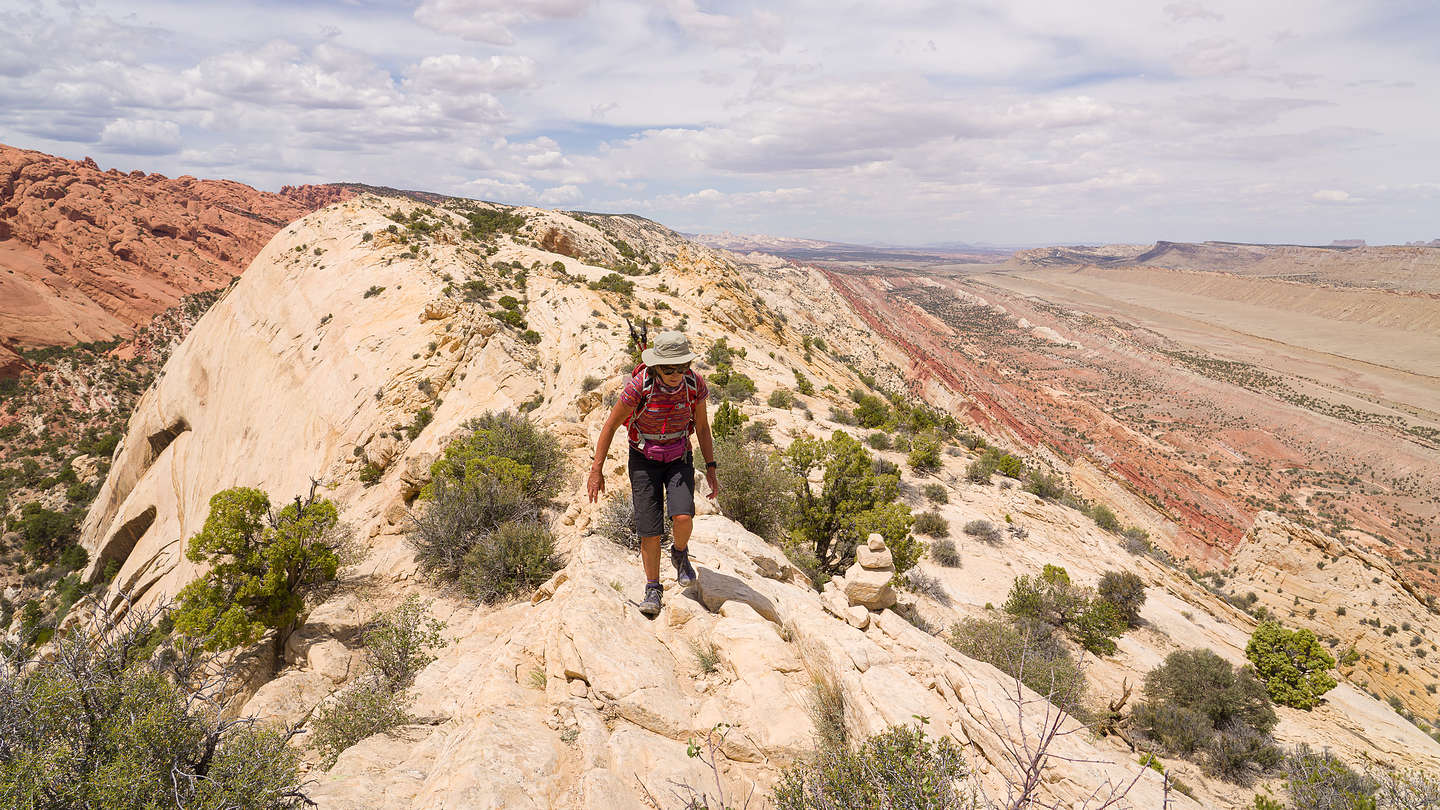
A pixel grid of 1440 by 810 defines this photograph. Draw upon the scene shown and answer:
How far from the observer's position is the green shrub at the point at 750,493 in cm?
999

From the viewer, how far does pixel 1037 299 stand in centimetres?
15588

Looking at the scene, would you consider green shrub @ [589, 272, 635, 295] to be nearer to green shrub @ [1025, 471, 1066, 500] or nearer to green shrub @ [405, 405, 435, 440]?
green shrub @ [405, 405, 435, 440]

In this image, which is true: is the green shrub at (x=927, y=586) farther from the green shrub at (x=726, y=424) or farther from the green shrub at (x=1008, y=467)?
the green shrub at (x=1008, y=467)

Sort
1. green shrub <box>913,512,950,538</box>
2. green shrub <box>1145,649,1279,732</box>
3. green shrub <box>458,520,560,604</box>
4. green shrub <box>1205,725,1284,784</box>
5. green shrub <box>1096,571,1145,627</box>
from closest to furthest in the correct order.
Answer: green shrub <box>458,520,560,604</box> → green shrub <box>1205,725,1284,784</box> → green shrub <box>1145,649,1279,732</box> → green shrub <box>1096,571,1145,627</box> → green shrub <box>913,512,950,538</box>

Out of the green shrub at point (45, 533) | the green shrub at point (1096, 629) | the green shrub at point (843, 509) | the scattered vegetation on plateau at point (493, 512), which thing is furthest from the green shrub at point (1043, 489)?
the green shrub at point (45, 533)

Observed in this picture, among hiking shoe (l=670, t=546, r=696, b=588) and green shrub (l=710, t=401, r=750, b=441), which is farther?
green shrub (l=710, t=401, r=750, b=441)

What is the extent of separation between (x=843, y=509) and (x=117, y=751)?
9.57 meters

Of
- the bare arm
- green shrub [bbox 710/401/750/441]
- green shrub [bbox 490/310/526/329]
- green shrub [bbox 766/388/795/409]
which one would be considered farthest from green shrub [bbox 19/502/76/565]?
the bare arm

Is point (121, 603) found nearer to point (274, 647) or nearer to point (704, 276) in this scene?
point (274, 647)

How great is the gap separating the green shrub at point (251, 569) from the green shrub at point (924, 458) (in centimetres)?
1584

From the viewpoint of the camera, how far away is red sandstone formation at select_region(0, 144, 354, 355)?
256 feet

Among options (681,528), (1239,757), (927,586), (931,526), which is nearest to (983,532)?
(931,526)

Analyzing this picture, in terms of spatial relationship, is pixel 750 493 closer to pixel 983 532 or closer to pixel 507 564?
pixel 507 564

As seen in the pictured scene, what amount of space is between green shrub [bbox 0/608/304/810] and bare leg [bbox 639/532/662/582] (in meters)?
3.09
